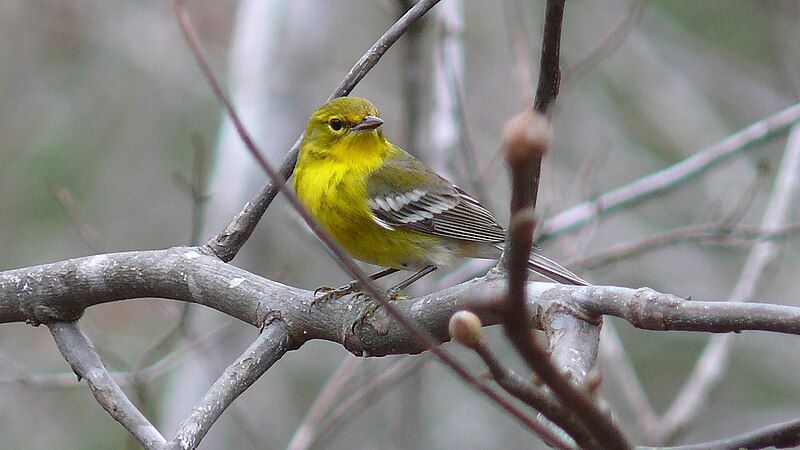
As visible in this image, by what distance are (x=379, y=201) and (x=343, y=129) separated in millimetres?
482

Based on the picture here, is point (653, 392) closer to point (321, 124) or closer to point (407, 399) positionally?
point (407, 399)

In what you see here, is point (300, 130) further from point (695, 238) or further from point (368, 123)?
point (695, 238)

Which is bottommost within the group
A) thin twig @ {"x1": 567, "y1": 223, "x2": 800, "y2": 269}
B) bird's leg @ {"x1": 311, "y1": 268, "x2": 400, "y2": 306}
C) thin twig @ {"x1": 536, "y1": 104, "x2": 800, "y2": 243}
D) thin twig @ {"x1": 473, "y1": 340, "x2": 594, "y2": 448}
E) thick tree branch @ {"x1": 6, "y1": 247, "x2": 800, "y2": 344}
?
thin twig @ {"x1": 567, "y1": 223, "x2": 800, "y2": 269}

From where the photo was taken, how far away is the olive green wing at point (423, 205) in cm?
427

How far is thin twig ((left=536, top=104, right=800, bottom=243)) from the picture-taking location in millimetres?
5078

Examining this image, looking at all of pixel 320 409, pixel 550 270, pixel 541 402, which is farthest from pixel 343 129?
pixel 541 402

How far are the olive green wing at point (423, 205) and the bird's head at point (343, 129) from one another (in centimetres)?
18

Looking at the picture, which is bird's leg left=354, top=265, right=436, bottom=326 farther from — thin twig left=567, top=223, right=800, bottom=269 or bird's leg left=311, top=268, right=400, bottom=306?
thin twig left=567, top=223, right=800, bottom=269

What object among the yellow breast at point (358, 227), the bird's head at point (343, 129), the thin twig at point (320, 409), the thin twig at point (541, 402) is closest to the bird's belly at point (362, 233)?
the yellow breast at point (358, 227)

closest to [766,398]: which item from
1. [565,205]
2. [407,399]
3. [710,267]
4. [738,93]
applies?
[710,267]

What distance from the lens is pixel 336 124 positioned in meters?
4.52

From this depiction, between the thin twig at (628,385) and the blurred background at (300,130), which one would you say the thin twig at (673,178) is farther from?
the thin twig at (628,385)

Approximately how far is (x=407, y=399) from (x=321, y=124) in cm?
197

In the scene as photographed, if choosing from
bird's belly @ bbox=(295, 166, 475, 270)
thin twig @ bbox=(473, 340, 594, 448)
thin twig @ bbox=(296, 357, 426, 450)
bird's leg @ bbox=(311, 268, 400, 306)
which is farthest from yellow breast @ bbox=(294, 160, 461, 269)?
thin twig @ bbox=(473, 340, 594, 448)
